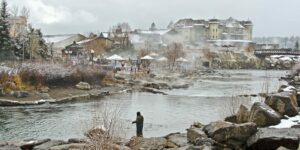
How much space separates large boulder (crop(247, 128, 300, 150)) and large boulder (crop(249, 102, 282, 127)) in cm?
117

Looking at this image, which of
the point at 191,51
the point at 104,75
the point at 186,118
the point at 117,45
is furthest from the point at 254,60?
the point at 186,118

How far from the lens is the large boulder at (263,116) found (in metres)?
13.9

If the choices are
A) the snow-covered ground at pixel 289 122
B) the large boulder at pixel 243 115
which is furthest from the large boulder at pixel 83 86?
the snow-covered ground at pixel 289 122

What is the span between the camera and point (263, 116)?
1394cm

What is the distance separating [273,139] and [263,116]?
207 cm

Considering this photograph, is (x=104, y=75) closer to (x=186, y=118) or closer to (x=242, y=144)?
(x=186, y=118)

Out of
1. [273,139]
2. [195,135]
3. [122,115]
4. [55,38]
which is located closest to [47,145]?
[195,135]

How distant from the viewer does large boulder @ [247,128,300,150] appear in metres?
11.7

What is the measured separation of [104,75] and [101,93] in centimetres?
720

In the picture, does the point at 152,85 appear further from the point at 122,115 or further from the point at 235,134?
the point at 235,134

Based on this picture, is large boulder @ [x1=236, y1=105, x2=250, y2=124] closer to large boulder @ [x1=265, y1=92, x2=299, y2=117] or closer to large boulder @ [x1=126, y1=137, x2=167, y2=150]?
large boulder @ [x1=265, y1=92, x2=299, y2=117]

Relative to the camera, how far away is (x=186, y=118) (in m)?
24.8

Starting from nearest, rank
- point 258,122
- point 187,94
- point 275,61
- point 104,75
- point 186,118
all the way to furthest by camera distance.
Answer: point 258,122 → point 186,118 → point 187,94 → point 104,75 → point 275,61

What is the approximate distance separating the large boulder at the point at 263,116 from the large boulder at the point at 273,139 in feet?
3.85
